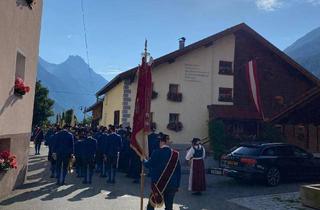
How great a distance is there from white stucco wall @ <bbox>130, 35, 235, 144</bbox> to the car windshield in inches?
412

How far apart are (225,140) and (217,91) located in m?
3.90

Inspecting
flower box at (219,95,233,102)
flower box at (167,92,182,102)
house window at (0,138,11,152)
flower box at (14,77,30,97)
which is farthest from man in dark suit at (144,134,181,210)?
flower box at (219,95,233,102)

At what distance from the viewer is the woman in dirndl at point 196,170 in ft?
38.1

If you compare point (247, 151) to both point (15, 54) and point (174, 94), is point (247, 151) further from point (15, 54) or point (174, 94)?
point (174, 94)

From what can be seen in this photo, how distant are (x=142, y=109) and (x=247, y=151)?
720cm

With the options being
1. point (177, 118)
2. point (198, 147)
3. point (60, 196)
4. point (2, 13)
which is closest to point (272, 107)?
point (177, 118)

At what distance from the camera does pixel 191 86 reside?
25.1 m

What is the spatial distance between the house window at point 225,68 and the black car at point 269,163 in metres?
12.1

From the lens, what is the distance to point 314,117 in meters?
12.9

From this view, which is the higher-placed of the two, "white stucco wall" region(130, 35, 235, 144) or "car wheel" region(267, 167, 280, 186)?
"white stucco wall" region(130, 35, 235, 144)

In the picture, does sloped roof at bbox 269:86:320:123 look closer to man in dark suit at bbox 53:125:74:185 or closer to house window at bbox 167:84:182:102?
man in dark suit at bbox 53:125:74:185

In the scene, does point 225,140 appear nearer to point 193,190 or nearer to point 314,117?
point 314,117

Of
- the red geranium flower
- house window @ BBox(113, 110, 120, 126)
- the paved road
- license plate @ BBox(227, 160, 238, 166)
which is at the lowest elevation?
the paved road

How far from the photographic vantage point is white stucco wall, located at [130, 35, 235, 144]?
24.4 m
